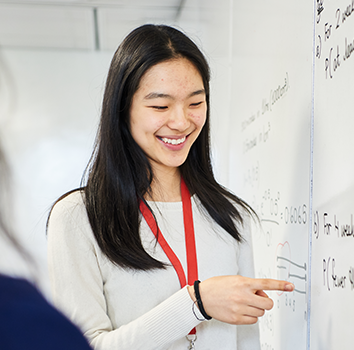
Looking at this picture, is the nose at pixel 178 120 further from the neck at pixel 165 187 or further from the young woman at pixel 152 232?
the neck at pixel 165 187

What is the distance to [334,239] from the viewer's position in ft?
2.71

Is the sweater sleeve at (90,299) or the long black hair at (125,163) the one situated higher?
the long black hair at (125,163)

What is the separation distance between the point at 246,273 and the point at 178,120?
0.43 metres

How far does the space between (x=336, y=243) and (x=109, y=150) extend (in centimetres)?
52

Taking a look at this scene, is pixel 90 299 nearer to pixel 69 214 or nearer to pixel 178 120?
pixel 69 214

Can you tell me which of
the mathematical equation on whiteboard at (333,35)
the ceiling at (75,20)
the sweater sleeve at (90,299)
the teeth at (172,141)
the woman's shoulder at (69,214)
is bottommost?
the sweater sleeve at (90,299)

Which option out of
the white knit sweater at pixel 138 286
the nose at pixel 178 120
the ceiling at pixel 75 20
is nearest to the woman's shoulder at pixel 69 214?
the white knit sweater at pixel 138 286

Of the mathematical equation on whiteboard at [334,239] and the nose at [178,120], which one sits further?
the nose at [178,120]

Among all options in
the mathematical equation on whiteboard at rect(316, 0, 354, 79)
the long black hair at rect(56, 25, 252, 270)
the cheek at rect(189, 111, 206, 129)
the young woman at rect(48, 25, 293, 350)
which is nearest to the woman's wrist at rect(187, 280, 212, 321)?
the young woman at rect(48, 25, 293, 350)

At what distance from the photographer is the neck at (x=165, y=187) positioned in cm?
104

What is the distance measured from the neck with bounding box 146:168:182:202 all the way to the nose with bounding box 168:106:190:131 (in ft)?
0.51

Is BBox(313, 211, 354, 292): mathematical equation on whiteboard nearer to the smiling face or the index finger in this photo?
the index finger

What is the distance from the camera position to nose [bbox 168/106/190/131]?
94 cm

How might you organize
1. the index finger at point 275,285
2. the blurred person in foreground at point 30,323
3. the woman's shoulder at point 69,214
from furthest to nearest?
the woman's shoulder at point 69,214, the index finger at point 275,285, the blurred person in foreground at point 30,323
